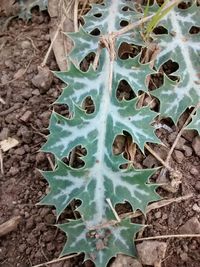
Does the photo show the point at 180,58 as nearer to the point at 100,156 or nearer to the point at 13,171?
the point at 100,156

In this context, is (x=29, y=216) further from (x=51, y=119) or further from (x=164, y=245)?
(x=164, y=245)

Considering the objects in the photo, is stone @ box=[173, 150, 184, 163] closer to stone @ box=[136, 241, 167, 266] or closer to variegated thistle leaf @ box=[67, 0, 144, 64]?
stone @ box=[136, 241, 167, 266]

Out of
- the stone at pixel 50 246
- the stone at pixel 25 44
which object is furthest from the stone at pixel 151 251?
the stone at pixel 25 44

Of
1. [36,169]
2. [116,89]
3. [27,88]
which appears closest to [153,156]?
[116,89]

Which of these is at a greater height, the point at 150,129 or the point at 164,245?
the point at 150,129

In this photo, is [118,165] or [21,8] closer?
[118,165]

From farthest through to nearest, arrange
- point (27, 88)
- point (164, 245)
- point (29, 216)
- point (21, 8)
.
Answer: point (21, 8), point (27, 88), point (29, 216), point (164, 245)
